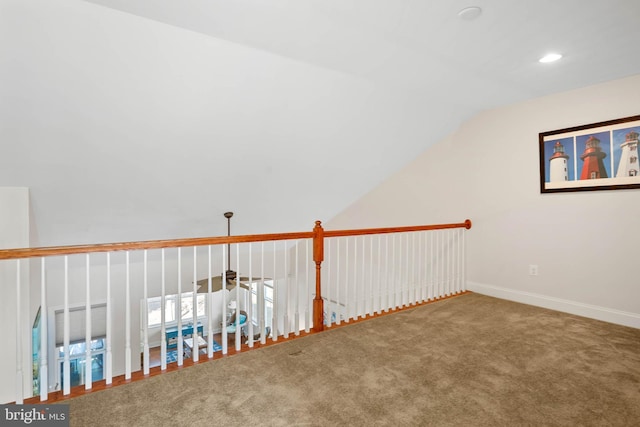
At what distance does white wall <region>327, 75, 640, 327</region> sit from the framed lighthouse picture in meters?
0.08

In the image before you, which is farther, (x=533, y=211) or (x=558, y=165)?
(x=533, y=211)

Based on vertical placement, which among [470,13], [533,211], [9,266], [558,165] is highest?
[470,13]

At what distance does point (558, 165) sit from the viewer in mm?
3666

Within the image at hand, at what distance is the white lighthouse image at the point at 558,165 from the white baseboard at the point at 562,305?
1.32m

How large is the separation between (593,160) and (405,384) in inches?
118

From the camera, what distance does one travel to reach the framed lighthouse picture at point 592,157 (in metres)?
3.18

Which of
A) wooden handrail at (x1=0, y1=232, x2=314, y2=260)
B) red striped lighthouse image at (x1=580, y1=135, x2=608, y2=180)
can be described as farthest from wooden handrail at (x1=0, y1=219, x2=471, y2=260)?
red striped lighthouse image at (x1=580, y1=135, x2=608, y2=180)

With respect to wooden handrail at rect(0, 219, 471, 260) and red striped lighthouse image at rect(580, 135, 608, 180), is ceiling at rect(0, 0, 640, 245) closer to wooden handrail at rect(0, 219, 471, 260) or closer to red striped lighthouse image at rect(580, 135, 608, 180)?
red striped lighthouse image at rect(580, 135, 608, 180)

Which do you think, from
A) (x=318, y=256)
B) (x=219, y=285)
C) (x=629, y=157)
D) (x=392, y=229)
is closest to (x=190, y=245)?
(x=318, y=256)

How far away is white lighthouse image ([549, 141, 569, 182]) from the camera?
3613 millimetres

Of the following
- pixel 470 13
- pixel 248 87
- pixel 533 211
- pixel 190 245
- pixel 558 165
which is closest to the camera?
pixel 470 13

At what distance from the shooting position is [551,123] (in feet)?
12.2
